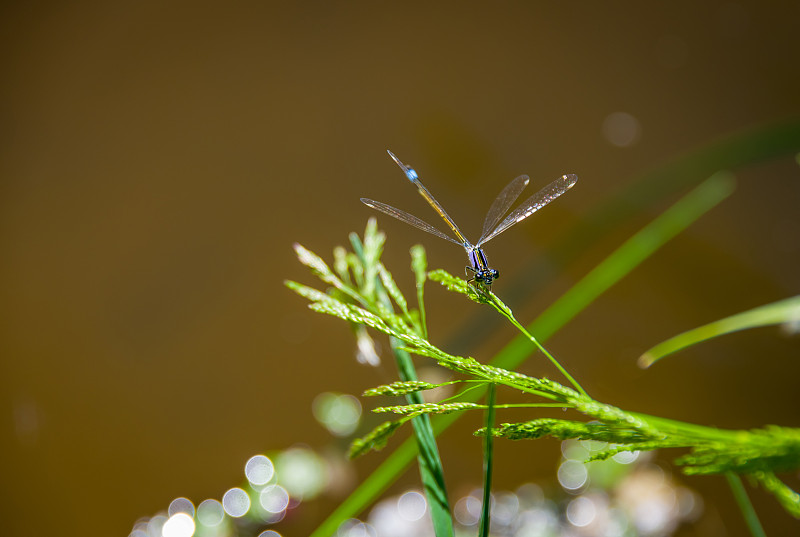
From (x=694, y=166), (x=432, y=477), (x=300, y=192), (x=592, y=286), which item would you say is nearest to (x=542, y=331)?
(x=592, y=286)

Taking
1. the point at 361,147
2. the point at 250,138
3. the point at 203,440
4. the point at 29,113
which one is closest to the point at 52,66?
the point at 29,113

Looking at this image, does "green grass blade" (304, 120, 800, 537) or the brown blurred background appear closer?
"green grass blade" (304, 120, 800, 537)

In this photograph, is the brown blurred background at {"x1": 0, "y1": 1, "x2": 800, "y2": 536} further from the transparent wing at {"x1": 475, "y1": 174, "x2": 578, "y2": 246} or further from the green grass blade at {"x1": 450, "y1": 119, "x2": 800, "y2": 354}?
the transparent wing at {"x1": 475, "y1": 174, "x2": 578, "y2": 246}

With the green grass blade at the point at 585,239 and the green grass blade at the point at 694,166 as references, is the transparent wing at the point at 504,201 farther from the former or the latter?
the green grass blade at the point at 694,166

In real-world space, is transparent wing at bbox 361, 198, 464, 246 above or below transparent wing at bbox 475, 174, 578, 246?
above

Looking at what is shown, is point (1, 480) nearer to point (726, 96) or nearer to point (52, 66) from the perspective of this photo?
point (52, 66)

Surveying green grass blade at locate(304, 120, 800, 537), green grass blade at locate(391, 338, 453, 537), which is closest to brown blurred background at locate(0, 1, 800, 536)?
green grass blade at locate(304, 120, 800, 537)

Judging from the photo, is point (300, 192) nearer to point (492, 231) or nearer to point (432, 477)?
point (492, 231)

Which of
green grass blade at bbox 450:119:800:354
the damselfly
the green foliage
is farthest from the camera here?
green grass blade at bbox 450:119:800:354

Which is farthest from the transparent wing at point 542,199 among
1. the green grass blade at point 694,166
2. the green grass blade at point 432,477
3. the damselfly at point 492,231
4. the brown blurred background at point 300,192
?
the brown blurred background at point 300,192
